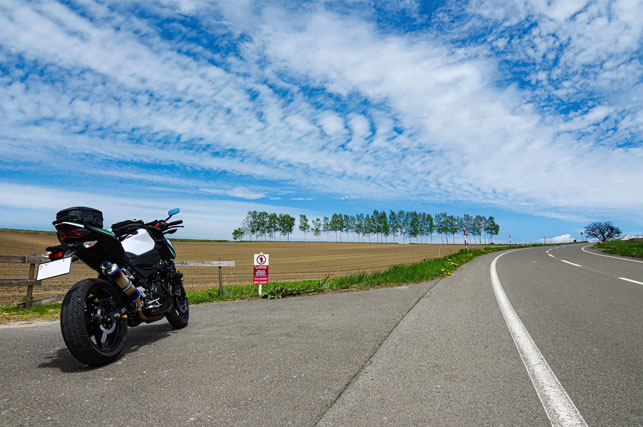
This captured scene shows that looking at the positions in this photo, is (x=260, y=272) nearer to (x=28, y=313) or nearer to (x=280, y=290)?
(x=280, y=290)

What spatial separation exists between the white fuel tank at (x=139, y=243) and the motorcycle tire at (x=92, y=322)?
557 millimetres

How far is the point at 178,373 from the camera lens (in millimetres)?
3395

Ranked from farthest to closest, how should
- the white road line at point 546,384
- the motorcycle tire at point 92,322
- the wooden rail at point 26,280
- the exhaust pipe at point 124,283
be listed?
the wooden rail at point 26,280 → the exhaust pipe at point 124,283 → the motorcycle tire at point 92,322 → the white road line at point 546,384

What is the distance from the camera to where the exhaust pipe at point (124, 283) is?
3916 millimetres

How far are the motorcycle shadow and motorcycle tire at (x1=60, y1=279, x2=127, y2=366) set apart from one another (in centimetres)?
18

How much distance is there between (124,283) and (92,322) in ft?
1.60

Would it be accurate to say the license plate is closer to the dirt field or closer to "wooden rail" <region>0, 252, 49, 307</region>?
"wooden rail" <region>0, 252, 49, 307</region>

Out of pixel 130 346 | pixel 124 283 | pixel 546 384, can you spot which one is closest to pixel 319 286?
pixel 130 346

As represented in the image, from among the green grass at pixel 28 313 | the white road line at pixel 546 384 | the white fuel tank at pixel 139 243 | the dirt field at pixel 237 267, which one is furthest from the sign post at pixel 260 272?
the white road line at pixel 546 384

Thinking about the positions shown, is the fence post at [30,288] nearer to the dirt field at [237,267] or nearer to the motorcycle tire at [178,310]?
the dirt field at [237,267]

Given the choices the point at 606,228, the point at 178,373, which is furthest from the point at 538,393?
the point at 606,228

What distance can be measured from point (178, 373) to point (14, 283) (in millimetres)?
Answer: 7569

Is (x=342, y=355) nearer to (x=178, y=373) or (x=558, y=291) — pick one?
(x=178, y=373)

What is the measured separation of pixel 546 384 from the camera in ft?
9.84
